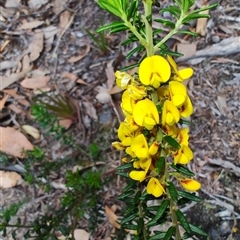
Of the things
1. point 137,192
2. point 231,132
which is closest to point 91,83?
point 231,132

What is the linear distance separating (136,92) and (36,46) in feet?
8.41

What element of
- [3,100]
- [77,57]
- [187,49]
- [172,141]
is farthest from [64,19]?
[172,141]

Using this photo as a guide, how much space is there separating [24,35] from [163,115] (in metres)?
2.72

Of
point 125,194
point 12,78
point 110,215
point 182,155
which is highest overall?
point 182,155

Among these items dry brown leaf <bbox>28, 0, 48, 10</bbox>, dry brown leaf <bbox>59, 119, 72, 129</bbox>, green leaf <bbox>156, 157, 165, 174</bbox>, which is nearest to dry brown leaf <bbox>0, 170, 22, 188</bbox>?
dry brown leaf <bbox>59, 119, 72, 129</bbox>

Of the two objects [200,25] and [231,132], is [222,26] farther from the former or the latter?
[231,132]

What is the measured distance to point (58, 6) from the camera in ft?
13.0

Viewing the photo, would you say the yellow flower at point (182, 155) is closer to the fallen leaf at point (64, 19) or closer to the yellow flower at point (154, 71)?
the yellow flower at point (154, 71)

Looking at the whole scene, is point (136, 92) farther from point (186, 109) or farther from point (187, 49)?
point (187, 49)

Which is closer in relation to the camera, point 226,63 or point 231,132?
point 231,132

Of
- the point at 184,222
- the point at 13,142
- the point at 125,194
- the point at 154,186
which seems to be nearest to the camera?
the point at 154,186

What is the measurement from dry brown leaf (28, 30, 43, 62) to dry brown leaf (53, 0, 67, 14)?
0.23 m

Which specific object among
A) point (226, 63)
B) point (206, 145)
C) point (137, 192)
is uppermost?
point (137, 192)

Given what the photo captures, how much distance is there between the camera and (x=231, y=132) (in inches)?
117
